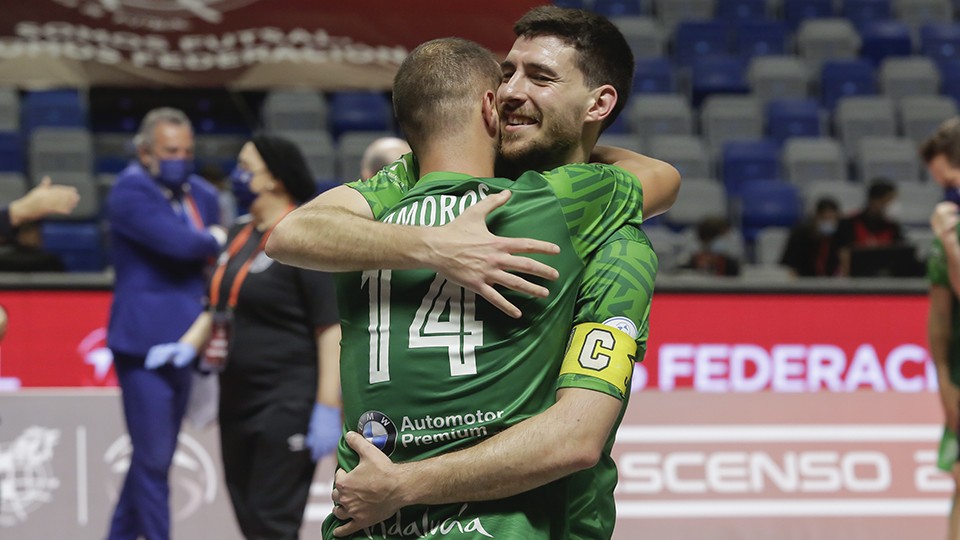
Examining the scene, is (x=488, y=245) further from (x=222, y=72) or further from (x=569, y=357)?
(x=222, y=72)

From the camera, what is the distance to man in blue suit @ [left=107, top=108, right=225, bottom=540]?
573cm

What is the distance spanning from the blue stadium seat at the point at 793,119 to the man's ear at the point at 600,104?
10046 millimetres

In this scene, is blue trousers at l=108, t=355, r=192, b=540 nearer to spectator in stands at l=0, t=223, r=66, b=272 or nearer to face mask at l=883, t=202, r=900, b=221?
spectator in stands at l=0, t=223, r=66, b=272

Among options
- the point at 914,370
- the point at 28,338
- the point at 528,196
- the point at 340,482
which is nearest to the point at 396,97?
the point at 528,196

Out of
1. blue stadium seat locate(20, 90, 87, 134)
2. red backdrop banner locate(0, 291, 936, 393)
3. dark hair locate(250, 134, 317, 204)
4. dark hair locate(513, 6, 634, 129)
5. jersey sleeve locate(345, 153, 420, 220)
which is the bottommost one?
red backdrop banner locate(0, 291, 936, 393)

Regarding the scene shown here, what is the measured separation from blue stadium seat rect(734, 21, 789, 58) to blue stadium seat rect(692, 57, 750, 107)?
63 centimetres

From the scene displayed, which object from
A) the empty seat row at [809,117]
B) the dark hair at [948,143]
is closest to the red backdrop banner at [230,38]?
the dark hair at [948,143]

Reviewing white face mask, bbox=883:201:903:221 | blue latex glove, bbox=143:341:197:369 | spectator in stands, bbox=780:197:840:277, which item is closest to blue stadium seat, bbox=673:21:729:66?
white face mask, bbox=883:201:903:221

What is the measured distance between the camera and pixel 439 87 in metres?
2.38

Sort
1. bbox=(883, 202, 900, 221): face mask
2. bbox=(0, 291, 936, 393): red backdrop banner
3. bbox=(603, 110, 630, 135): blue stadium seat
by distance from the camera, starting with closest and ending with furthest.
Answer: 1. bbox=(0, 291, 936, 393): red backdrop banner
2. bbox=(883, 202, 900, 221): face mask
3. bbox=(603, 110, 630, 135): blue stadium seat

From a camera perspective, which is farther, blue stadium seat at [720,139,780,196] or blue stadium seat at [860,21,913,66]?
blue stadium seat at [860,21,913,66]

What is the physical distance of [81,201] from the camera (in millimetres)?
10008

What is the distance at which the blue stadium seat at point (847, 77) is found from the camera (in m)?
12.9

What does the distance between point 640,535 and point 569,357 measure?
442cm
